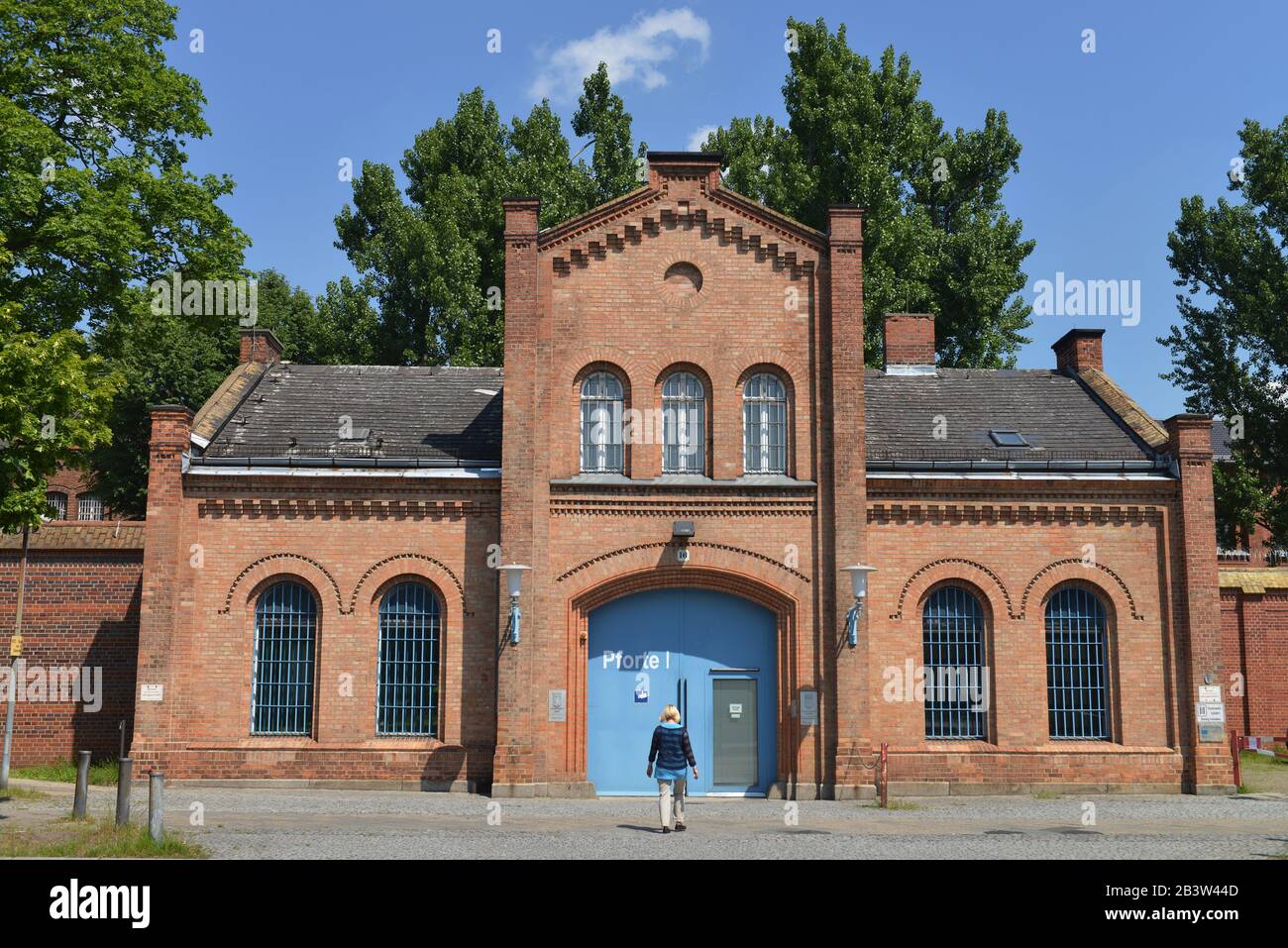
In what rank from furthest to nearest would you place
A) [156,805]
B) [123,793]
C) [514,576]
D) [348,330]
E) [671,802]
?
[348,330], [514,576], [671,802], [123,793], [156,805]

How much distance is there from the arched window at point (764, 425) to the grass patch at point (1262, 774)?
10.1m

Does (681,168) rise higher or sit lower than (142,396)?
higher

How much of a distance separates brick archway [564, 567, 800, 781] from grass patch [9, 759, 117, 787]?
326 inches

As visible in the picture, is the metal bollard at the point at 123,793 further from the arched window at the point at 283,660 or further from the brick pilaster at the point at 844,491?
the brick pilaster at the point at 844,491

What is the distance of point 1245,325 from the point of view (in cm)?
3338

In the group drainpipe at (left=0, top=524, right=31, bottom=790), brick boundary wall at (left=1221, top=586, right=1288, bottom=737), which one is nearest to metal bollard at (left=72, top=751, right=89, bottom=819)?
drainpipe at (left=0, top=524, right=31, bottom=790)

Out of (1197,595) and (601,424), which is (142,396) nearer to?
(601,424)

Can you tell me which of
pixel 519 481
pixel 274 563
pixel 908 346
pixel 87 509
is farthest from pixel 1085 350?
pixel 87 509

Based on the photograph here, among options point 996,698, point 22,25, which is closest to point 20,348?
point 22,25

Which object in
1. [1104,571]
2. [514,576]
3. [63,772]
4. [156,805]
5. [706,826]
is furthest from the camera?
[63,772]

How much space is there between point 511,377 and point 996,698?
1026 cm

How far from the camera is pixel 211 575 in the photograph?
2084 cm

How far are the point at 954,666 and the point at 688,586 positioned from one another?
4.98m

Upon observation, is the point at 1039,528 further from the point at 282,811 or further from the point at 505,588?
the point at 282,811
